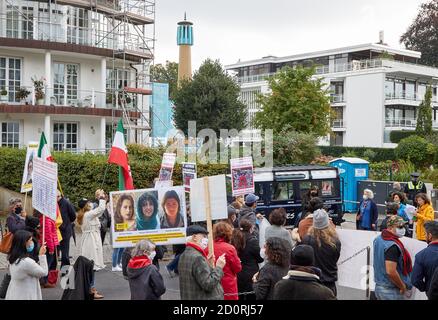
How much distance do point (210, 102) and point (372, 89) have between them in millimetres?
31481

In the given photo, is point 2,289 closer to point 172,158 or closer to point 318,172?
point 172,158

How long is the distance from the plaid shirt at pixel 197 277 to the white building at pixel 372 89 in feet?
184

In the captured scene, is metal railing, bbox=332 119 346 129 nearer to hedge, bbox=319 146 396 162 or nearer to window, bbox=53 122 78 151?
hedge, bbox=319 146 396 162

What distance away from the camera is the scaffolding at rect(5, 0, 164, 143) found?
31.9 metres

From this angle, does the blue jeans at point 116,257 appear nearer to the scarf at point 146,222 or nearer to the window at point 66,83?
the scarf at point 146,222

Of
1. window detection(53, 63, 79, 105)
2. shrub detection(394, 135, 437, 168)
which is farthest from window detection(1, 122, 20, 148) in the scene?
shrub detection(394, 135, 437, 168)

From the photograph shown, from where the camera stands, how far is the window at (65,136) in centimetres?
3244

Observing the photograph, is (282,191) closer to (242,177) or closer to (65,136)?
(242,177)

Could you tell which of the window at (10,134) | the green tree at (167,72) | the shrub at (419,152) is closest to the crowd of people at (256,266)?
the window at (10,134)

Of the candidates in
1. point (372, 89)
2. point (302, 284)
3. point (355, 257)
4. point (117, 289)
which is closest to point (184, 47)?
point (372, 89)

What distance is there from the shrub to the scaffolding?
17955 millimetres

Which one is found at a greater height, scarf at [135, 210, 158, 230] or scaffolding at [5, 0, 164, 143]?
scaffolding at [5, 0, 164, 143]
